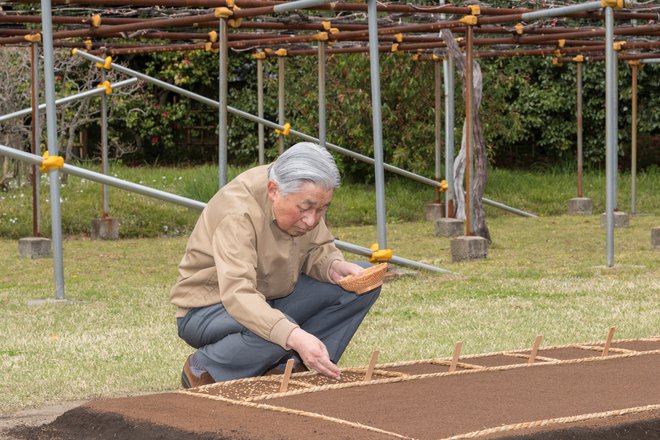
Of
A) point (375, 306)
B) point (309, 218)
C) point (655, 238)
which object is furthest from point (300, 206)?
point (655, 238)

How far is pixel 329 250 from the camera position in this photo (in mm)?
4996

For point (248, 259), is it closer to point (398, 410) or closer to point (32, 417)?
point (398, 410)

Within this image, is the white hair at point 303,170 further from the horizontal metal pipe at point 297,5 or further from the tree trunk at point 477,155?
the tree trunk at point 477,155

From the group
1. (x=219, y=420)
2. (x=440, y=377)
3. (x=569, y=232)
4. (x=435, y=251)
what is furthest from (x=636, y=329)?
(x=569, y=232)

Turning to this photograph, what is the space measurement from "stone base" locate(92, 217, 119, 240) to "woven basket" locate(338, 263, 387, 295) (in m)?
8.87

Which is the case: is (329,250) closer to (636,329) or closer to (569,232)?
(636,329)

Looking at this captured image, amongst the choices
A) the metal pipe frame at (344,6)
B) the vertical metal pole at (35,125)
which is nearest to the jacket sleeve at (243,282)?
the metal pipe frame at (344,6)

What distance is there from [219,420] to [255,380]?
0.63 metres

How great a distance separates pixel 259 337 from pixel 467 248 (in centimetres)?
608

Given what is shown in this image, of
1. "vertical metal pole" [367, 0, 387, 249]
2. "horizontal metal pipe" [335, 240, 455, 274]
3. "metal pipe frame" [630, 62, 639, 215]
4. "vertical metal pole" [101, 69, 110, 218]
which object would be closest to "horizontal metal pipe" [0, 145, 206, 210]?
"horizontal metal pipe" [335, 240, 455, 274]

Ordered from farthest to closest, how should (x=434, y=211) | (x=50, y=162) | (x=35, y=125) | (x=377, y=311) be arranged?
(x=434, y=211), (x=35, y=125), (x=50, y=162), (x=377, y=311)

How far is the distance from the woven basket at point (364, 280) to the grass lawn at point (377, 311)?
1.06m

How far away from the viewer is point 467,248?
34.4 ft

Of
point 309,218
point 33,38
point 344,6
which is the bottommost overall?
point 309,218
